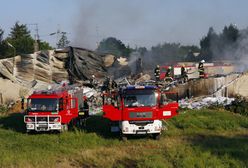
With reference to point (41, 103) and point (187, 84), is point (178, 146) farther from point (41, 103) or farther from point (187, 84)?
point (187, 84)

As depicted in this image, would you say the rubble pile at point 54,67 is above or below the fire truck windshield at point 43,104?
above

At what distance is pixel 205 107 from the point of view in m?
26.1

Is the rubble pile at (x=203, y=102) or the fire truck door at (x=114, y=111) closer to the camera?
the fire truck door at (x=114, y=111)

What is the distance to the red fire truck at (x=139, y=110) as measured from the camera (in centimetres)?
1781

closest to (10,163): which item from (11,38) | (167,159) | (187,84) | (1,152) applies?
(1,152)

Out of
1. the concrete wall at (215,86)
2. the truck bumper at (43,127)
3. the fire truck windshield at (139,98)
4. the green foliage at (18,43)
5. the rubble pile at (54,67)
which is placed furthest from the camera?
the green foliage at (18,43)

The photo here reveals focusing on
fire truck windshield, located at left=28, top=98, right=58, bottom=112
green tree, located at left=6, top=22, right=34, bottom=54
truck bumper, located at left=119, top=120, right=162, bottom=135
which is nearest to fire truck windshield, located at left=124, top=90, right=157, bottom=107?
truck bumper, located at left=119, top=120, right=162, bottom=135

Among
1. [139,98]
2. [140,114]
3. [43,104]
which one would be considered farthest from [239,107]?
[43,104]

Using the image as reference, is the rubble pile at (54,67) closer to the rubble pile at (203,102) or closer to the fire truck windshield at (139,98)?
the rubble pile at (203,102)

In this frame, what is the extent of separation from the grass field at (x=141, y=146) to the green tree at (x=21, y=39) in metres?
53.2

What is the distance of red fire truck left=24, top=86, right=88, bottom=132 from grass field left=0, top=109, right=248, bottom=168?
0.48 meters

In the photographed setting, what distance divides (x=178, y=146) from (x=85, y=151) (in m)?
3.15

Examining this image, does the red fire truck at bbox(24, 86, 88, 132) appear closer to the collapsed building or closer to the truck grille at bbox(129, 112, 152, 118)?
the truck grille at bbox(129, 112, 152, 118)

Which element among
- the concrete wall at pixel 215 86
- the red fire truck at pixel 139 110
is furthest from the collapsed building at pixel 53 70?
the red fire truck at pixel 139 110
